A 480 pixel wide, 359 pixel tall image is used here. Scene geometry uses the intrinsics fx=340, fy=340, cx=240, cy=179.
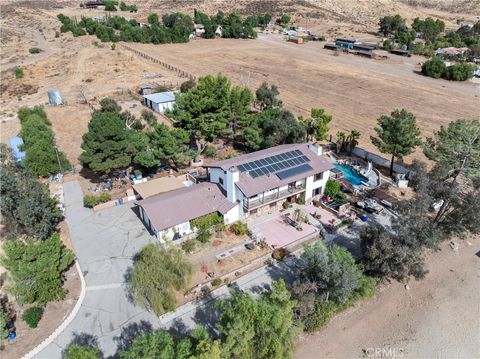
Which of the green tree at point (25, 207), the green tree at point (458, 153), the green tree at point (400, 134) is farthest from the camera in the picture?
the green tree at point (400, 134)

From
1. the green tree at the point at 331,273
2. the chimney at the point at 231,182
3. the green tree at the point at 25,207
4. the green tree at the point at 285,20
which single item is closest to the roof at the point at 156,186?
the chimney at the point at 231,182

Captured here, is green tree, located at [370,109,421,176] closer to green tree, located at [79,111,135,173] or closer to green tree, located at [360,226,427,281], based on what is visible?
green tree, located at [360,226,427,281]

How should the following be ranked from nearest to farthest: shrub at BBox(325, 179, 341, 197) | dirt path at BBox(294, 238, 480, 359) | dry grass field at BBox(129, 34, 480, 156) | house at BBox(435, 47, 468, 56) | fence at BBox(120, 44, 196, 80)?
dirt path at BBox(294, 238, 480, 359) → shrub at BBox(325, 179, 341, 197) → dry grass field at BBox(129, 34, 480, 156) → fence at BBox(120, 44, 196, 80) → house at BBox(435, 47, 468, 56)

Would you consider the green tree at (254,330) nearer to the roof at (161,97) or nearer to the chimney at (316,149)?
the chimney at (316,149)

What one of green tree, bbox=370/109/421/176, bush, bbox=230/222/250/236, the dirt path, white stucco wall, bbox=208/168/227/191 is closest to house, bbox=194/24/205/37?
green tree, bbox=370/109/421/176

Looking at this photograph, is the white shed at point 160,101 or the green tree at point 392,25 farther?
the green tree at point 392,25

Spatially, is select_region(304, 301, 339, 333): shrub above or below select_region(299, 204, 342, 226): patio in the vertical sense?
above
